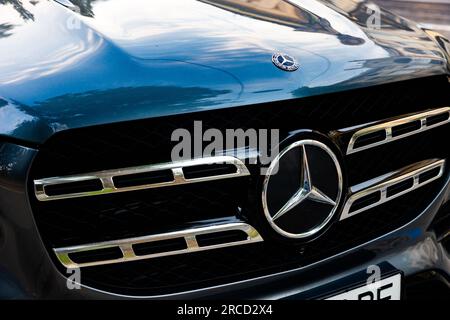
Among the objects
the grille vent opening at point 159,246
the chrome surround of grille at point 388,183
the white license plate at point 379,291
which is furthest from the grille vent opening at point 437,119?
the grille vent opening at point 159,246

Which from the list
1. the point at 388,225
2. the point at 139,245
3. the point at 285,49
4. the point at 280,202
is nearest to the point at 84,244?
the point at 139,245

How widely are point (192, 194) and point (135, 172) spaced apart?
0.18 m

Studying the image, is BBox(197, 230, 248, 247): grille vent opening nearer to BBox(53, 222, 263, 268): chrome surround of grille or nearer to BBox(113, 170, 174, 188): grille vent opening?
BBox(53, 222, 263, 268): chrome surround of grille

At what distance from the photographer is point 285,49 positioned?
2.01 m

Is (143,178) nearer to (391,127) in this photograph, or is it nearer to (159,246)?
(159,246)

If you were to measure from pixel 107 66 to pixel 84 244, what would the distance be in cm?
46

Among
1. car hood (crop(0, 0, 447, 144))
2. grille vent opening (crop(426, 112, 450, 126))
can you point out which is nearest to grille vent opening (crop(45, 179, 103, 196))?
car hood (crop(0, 0, 447, 144))

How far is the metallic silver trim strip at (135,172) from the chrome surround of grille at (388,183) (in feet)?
1.27

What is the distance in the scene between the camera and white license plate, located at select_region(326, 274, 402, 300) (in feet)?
6.38

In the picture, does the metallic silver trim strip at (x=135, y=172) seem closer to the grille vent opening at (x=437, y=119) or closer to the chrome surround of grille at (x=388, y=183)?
the chrome surround of grille at (x=388, y=183)

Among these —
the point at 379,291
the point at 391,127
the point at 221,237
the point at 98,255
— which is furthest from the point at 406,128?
the point at 98,255

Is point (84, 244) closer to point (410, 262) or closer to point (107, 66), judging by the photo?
point (107, 66)

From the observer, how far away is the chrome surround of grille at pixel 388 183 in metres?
2.03

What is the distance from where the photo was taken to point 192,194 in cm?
182
